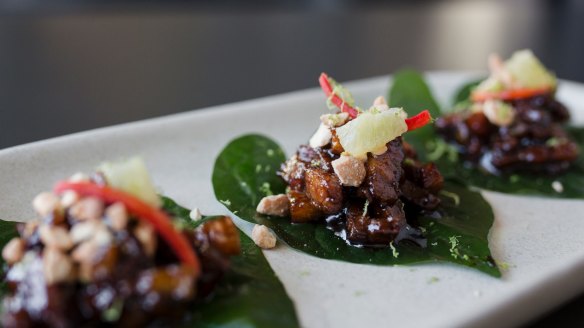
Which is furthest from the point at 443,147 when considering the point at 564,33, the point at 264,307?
the point at 564,33

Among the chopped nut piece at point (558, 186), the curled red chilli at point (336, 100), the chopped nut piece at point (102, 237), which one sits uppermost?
the curled red chilli at point (336, 100)

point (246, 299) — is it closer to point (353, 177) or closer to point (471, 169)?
point (353, 177)

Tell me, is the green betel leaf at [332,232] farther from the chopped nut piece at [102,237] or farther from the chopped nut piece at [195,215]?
the chopped nut piece at [102,237]

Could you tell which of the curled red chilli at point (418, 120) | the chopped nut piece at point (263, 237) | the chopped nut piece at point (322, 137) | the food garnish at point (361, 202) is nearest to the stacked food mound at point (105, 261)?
the chopped nut piece at point (263, 237)

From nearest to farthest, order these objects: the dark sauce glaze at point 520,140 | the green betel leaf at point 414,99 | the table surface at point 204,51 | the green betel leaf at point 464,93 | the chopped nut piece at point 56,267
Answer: the chopped nut piece at point 56,267
the dark sauce glaze at point 520,140
the green betel leaf at point 414,99
the green betel leaf at point 464,93
the table surface at point 204,51

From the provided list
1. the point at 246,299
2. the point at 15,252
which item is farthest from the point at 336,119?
the point at 15,252
